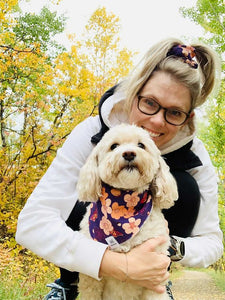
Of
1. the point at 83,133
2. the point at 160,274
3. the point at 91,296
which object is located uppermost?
the point at 83,133

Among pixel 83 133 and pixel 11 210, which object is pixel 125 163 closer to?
pixel 83 133

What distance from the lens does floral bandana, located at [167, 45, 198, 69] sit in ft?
7.87

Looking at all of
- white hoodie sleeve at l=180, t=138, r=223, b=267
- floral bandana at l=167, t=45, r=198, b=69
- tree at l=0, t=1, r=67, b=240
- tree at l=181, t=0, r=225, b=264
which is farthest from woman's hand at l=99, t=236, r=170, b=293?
tree at l=181, t=0, r=225, b=264

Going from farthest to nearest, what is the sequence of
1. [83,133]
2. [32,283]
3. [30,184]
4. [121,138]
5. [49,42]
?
[49,42]
[30,184]
[32,283]
[83,133]
[121,138]

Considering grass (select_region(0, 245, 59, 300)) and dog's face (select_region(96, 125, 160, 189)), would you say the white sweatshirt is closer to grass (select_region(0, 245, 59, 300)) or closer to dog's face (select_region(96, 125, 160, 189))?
dog's face (select_region(96, 125, 160, 189))

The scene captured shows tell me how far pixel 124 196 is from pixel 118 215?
0.39 ft

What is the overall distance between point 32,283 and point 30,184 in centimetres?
203

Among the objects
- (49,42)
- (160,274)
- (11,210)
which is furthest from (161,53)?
(49,42)

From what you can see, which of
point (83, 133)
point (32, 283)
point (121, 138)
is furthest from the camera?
point (32, 283)

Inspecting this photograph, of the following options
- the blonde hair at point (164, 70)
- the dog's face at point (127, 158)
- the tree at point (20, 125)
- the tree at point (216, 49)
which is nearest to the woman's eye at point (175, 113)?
the blonde hair at point (164, 70)

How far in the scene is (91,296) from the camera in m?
1.93

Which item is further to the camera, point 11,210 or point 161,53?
Result: point 11,210

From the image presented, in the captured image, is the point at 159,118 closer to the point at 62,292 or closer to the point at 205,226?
the point at 205,226

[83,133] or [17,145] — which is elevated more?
[83,133]
